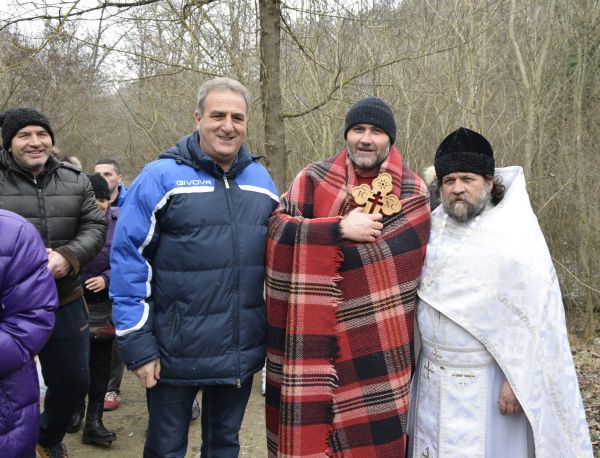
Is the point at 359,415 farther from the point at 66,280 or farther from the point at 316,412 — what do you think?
the point at 66,280

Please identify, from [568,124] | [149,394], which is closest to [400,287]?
[149,394]

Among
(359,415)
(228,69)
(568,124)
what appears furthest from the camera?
(568,124)

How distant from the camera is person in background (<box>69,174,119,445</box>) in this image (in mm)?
4207

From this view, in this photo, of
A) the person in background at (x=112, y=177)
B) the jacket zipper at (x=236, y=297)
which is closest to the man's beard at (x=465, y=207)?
the jacket zipper at (x=236, y=297)

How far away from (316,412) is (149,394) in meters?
0.83

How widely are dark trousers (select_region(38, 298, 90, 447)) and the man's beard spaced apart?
7.20ft

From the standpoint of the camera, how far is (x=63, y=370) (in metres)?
3.33

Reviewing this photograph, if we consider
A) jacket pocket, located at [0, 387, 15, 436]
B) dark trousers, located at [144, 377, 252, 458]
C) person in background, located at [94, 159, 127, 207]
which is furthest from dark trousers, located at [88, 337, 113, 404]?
jacket pocket, located at [0, 387, 15, 436]

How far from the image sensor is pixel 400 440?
292 centimetres

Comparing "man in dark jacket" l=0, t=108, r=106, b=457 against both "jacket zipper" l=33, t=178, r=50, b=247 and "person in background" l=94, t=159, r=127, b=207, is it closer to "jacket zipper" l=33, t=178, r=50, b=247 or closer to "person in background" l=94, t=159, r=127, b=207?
"jacket zipper" l=33, t=178, r=50, b=247

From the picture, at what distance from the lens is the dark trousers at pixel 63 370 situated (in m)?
3.31

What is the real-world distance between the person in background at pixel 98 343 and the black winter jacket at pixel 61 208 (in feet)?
2.74

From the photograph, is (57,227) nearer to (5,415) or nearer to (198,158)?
(198,158)

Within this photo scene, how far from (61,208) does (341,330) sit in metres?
1.71
